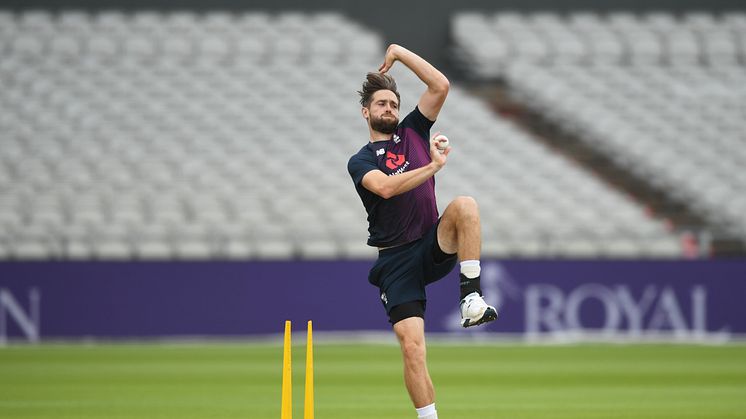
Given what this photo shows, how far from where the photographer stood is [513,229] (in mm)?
21000

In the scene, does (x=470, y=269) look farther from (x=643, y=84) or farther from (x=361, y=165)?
(x=643, y=84)

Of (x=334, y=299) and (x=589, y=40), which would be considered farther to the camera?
(x=589, y=40)

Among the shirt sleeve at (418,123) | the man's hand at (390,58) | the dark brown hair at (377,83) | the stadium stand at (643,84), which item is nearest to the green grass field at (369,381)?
the shirt sleeve at (418,123)

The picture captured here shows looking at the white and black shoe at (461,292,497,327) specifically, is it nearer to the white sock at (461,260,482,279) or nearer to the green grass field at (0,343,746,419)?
the white sock at (461,260,482,279)

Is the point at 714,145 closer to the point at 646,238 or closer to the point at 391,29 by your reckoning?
the point at 646,238

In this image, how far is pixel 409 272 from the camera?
312 inches

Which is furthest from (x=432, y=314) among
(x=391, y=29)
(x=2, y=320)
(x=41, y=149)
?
(x=391, y=29)

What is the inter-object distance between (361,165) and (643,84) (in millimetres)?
19730

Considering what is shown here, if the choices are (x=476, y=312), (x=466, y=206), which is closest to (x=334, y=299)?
(x=466, y=206)

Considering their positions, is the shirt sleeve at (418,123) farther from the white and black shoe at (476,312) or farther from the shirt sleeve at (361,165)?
the white and black shoe at (476,312)

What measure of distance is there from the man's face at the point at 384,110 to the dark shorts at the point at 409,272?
0.74m

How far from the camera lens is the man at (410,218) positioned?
7465 mm

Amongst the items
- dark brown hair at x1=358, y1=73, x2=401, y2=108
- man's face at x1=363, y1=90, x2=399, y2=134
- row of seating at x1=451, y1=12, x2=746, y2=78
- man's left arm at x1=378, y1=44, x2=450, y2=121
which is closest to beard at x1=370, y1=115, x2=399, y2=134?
man's face at x1=363, y1=90, x2=399, y2=134

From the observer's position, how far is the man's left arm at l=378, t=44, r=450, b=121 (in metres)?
7.57
